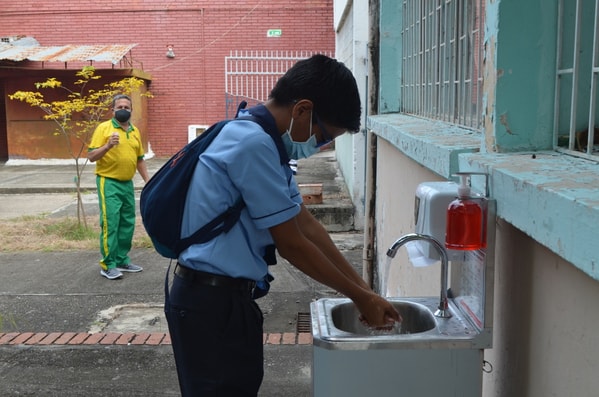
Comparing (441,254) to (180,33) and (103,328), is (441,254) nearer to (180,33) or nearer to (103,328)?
(103,328)

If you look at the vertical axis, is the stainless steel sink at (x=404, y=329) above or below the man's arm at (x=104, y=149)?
below

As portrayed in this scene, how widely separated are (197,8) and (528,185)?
15.6 m

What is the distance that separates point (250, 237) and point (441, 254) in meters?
0.63

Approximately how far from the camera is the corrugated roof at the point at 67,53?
13.9m

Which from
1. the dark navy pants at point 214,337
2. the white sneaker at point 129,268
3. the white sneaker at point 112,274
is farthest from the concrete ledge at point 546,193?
the white sneaker at point 129,268

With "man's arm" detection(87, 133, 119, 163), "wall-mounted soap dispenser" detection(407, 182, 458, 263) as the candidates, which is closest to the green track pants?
"man's arm" detection(87, 133, 119, 163)

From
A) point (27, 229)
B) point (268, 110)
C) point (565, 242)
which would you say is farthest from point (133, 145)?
point (565, 242)

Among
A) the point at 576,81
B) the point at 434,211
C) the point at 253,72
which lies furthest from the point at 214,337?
the point at 253,72

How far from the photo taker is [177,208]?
2129 millimetres

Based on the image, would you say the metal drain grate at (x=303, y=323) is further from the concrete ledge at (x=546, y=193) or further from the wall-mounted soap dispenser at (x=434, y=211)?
the wall-mounted soap dispenser at (x=434, y=211)

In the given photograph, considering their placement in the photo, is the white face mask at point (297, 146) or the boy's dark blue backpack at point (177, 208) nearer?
the boy's dark blue backpack at point (177, 208)

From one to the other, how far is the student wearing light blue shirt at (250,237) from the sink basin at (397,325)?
9 centimetres

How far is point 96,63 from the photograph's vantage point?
51.9 feet

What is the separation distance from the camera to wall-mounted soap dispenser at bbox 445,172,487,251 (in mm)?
1722
